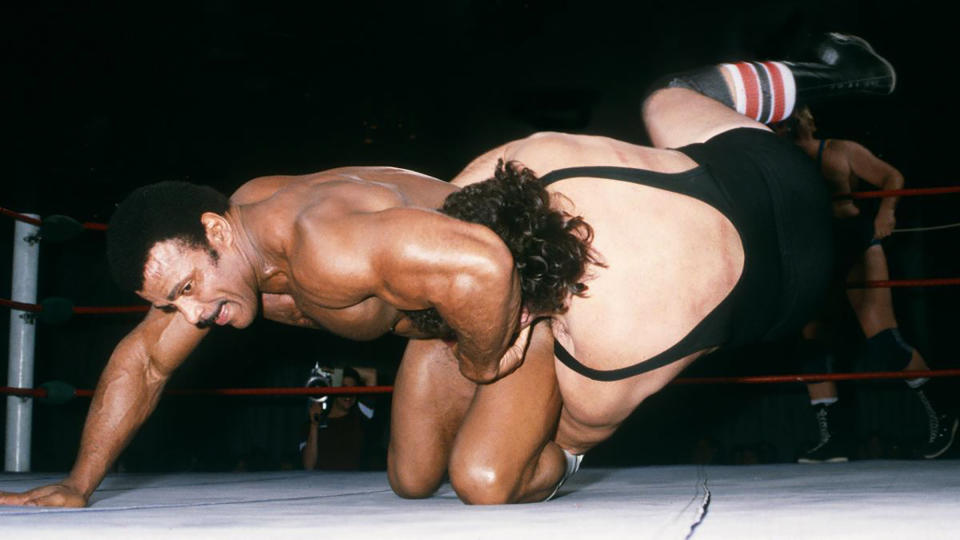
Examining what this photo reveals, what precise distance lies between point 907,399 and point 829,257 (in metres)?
5.70

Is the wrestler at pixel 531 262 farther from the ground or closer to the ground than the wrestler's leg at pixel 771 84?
closer to the ground

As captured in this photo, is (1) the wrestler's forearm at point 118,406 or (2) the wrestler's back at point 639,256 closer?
(2) the wrestler's back at point 639,256

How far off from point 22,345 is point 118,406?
1.07 metres

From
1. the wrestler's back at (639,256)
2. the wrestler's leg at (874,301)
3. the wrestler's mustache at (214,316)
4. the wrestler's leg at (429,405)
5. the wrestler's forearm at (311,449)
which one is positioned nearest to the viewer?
the wrestler's back at (639,256)

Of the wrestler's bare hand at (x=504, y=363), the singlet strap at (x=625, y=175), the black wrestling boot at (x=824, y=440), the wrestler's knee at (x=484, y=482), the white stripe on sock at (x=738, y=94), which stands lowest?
the black wrestling boot at (x=824, y=440)

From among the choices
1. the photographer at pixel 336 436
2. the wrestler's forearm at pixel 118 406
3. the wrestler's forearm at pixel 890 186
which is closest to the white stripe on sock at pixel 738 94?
the wrestler's forearm at pixel 118 406

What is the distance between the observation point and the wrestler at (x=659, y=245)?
1490 millimetres

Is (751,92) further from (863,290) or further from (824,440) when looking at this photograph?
(863,290)

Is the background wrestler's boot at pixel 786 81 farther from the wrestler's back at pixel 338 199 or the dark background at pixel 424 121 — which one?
the dark background at pixel 424 121

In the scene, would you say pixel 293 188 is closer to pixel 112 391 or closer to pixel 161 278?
pixel 161 278

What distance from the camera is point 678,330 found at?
5.00 ft

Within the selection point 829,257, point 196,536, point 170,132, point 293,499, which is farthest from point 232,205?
point 170,132

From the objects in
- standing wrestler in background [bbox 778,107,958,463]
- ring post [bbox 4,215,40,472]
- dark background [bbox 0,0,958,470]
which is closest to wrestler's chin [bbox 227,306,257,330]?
ring post [bbox 4,215,40,472]

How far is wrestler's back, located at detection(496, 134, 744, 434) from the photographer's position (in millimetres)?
1482
